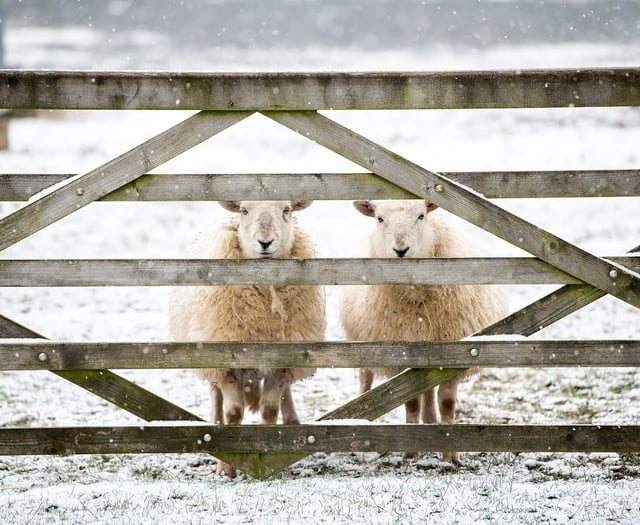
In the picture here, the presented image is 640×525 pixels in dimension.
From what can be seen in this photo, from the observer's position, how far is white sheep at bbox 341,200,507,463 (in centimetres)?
568

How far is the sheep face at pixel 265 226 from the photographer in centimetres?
523

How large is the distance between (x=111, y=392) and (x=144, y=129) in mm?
24189

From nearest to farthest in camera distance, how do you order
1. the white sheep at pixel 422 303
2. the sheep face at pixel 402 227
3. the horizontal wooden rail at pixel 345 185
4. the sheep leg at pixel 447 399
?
the horizontal wooden rail at pixel 345 185 → the sheep face at pixel 402 227 → the white sheep at pixel 422 303 → the sheep leg at pixel 447 399

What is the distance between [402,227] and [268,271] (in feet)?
5.26

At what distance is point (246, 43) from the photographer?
69.6 meters

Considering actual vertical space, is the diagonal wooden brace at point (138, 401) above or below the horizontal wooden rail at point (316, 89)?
below

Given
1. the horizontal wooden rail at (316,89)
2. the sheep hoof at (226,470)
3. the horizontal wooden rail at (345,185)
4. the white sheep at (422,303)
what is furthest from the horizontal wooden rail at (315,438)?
the horizontal wooden rail at (316,89)

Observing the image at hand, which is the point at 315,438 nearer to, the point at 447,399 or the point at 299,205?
the point at 447,399

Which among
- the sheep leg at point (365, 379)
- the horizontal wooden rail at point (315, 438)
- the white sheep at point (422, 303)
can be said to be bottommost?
A: the horizontal wooden rail at point (315, 438)

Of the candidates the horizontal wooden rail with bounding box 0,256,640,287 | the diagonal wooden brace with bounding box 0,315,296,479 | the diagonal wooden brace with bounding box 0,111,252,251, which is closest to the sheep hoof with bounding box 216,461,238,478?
the diagonal wooden brace with bounding box 0,315,296,479

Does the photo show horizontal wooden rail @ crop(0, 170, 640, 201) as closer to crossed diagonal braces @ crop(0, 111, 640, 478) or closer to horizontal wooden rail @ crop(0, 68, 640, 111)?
crossed diagonal braces @ crop(0, 111, 640, 478)

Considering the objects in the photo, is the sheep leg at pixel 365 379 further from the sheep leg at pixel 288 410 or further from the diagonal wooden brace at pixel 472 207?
the diagonal wooden brace at pixel 472 207

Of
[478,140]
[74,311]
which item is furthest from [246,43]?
[74,311]

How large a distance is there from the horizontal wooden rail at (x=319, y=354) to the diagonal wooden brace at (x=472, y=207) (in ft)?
1.26
